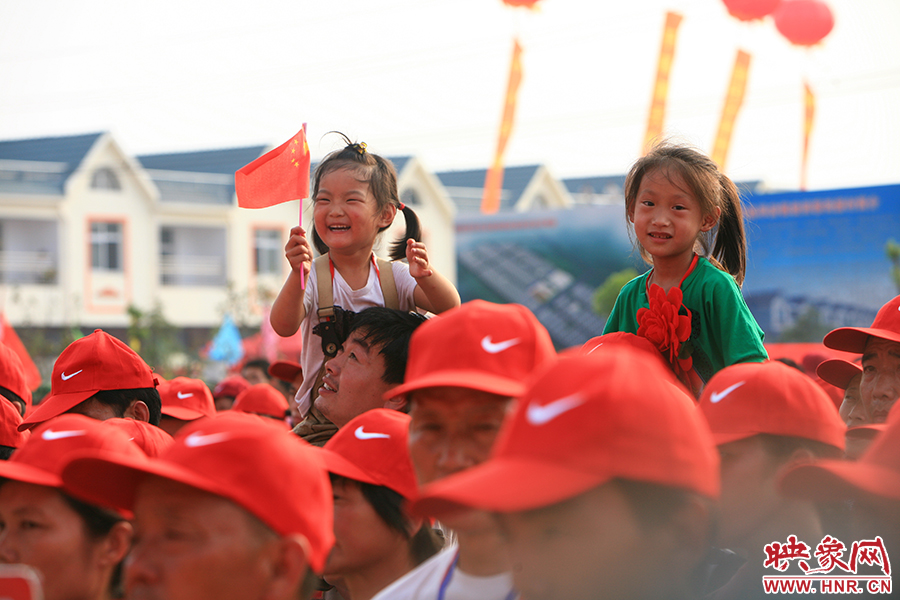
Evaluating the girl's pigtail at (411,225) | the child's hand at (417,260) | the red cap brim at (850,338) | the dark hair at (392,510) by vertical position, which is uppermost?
the girl's pigtail at (411,225)

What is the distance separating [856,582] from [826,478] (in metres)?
0.28

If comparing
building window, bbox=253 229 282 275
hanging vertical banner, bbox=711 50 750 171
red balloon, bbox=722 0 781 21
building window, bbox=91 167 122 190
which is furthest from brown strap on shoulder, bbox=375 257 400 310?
building window, bbox=253 229 282 275

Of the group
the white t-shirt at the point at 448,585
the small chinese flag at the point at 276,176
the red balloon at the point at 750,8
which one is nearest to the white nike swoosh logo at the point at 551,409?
the white t-shirt at the point at 448,585

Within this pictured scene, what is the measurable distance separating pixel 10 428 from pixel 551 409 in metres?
2.87

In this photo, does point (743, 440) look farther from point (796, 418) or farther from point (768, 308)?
point (768, 308)

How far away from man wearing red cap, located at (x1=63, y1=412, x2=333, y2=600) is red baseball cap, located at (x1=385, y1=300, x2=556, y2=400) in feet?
1.03

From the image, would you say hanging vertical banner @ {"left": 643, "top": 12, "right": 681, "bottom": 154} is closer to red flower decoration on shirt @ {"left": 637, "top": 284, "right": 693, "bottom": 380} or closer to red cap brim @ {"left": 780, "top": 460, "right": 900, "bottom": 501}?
red flower decoration on shirt @ {"left": 637, "top": 284, "right": 693, "bottom": 380}

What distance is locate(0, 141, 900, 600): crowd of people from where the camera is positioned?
149 centimetres

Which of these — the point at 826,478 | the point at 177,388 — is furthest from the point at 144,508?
the point at 177,388

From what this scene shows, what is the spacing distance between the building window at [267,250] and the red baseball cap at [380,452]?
30.9 meters

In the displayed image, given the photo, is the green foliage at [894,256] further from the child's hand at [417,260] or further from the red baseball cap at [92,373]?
the red baseball cap at [92,373]

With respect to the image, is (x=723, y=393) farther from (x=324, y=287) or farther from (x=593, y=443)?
(x=324, y=287)

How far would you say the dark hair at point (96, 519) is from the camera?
7.67 feet

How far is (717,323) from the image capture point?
129 inches
